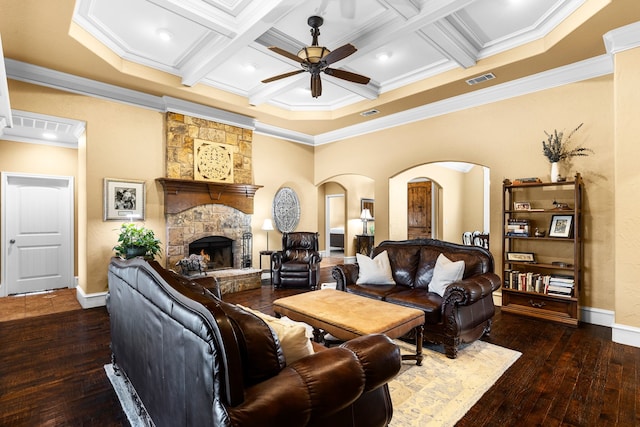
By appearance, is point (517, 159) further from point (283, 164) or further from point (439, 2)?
point (283, 164)

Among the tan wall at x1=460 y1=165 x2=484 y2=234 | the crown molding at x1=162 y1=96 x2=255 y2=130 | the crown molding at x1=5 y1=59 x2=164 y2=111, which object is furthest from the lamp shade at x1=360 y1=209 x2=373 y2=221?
the crown molding at x1=5 y1=59 x2=164 y2=111

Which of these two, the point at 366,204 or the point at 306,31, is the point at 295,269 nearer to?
the point at 306,31

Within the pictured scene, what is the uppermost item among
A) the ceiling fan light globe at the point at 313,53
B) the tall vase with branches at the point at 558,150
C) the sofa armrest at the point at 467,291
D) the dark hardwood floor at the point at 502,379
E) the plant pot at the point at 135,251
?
the ceiling fan light globe at the point at 313,53

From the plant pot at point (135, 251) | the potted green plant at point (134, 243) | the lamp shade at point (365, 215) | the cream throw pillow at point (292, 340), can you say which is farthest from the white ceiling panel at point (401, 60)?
the lamp shade at point (365, 215)

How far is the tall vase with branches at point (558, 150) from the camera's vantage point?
13.2 feet

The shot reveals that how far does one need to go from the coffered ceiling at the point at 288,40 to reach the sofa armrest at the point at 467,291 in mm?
2670

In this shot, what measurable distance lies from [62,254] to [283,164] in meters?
4.63

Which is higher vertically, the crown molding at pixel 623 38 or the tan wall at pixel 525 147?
the crown molding at pixel 623 38

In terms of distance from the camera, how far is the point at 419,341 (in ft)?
9.31

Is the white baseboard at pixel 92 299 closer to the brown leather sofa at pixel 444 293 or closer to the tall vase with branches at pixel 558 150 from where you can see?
the brown leather sofa at pixel 444 293

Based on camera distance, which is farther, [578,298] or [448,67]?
[448,67]

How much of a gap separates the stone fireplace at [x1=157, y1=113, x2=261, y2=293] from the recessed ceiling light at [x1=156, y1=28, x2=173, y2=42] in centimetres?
167

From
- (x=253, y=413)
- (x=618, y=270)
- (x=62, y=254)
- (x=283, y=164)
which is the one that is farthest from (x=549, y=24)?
(x=62, y=254)

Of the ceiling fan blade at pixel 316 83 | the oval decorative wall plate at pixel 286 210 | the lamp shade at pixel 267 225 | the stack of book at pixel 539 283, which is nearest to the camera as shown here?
the ceiling fan blade at pixel 316 83
